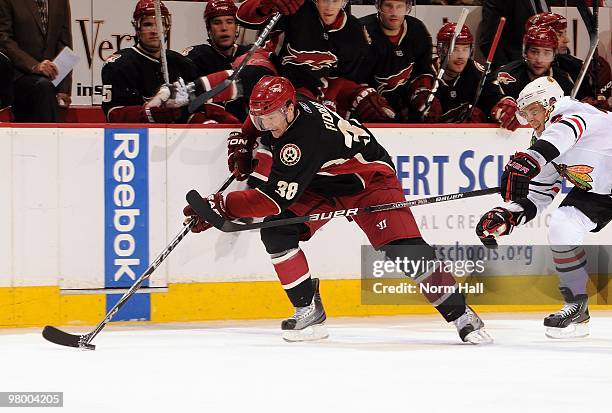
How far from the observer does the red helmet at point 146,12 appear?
18.6ft

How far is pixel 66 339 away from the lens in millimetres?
4605

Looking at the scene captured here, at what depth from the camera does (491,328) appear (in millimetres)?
5273

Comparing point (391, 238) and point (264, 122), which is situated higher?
point (264, 122)

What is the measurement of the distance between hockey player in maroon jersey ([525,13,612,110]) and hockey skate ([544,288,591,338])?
55.9 inches

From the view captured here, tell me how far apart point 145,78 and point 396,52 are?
3.88 feet

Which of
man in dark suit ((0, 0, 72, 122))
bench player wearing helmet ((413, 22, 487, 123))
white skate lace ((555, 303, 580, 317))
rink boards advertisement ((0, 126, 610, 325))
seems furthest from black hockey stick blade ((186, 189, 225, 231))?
bench player wearing helmet ((413, 22, 487, 123))

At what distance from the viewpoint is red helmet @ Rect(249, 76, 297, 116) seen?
4566mm

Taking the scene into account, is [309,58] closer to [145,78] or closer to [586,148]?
[145,78]

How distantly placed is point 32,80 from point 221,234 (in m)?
1.08

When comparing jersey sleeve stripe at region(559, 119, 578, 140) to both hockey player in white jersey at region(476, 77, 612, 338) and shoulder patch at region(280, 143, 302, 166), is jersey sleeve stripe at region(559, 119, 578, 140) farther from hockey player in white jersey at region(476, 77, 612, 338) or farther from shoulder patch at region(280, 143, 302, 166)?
shoulder patch at region(280, 143, 302, 166)

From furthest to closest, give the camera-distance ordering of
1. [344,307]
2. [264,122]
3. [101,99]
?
1. [101,99]
2. [344,307]
3. [264,122]

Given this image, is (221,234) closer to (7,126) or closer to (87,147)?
(87,147)

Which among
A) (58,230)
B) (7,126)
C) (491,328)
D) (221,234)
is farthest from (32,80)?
(491,328)

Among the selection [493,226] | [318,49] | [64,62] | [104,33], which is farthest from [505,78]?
[64,62]
